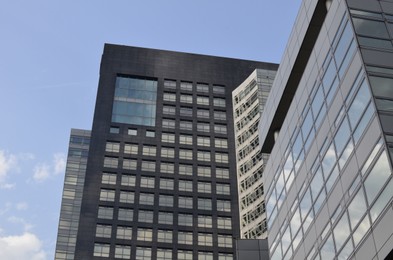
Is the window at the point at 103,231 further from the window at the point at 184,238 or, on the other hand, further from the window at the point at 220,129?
the window at the point at 220,129

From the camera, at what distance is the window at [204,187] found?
365 feet

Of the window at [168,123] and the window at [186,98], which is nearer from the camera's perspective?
the window at [168,123]

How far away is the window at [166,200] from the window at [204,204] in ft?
16.5

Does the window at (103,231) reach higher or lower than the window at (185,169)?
lower

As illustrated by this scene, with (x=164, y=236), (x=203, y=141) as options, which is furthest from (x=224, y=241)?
(x=203, y=141)

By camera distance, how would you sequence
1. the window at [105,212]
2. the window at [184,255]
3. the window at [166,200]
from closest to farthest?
1. the window at [184,255]
2. the window at [105,212]
3. the window at [166,200]

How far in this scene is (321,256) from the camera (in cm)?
3472

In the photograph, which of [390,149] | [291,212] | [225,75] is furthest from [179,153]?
[390,149]

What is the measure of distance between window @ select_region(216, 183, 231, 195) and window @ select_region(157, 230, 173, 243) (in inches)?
492

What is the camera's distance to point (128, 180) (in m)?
109

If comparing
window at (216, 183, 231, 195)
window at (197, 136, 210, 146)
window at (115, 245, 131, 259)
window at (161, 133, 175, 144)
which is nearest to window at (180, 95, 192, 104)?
window at (197, 136, 210, 146)

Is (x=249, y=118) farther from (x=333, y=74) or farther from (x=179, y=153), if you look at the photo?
(x=333, y=74)

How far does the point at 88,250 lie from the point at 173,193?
18422mm

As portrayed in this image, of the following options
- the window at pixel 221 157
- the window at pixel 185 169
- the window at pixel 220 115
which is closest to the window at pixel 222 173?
the window at pixel 221 157
